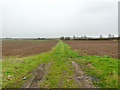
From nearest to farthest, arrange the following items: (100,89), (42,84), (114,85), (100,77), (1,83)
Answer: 1. (100,89)
2. (114,85)
3. (42,84)
4. (1,83)
5. (100,77)

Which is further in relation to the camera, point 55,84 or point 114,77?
point 114,77

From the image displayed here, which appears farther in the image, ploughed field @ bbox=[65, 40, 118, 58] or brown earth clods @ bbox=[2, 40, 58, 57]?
brown earth clods @ bbox=[2, 40, 58, 57]

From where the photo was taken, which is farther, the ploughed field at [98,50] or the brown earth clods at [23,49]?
the brown earth clods at [23,49]

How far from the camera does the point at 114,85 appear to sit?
4.27 meters

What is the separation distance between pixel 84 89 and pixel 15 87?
3.85m

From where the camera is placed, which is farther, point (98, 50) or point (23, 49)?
point (23, 49)

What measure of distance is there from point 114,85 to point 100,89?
0.98m

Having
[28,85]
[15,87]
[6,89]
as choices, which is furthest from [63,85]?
[6,89]

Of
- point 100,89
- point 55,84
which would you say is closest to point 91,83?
point 100,89

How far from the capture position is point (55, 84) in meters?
4.45

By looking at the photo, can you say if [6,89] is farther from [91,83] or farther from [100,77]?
[100,77]

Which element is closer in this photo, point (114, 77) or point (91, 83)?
point (91, 83)

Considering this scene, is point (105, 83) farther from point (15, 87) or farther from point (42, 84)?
point (15, 87)

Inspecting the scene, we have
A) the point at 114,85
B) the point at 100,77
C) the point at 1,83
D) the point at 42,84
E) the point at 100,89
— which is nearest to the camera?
the point at 100,89
